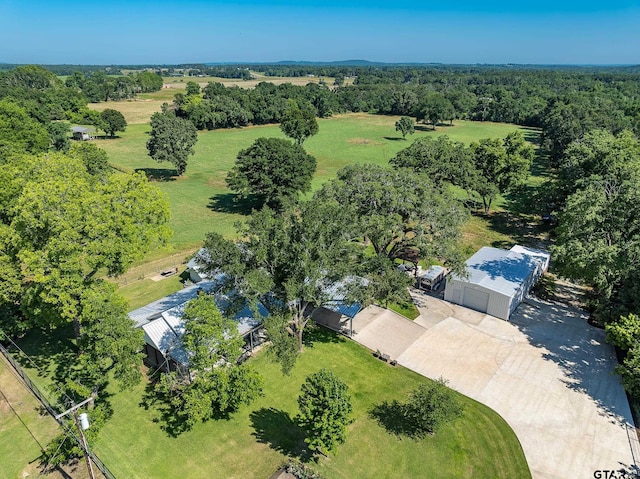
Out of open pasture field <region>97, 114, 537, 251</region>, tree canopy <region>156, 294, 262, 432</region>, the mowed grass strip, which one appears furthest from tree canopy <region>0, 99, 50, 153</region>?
the mowed grass strip

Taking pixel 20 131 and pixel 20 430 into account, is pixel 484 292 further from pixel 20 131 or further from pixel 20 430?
pixel 20 131

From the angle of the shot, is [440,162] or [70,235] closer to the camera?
[70,235]

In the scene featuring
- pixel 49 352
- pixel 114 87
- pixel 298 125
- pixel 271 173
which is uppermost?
pixel 114 87

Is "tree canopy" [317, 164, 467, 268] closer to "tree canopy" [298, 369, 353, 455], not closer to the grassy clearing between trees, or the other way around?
the grassy clearing between trees

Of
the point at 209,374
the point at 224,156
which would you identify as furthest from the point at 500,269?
the point at 224,156

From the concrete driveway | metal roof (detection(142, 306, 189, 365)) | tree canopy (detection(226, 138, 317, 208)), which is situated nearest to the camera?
the concrete driveway

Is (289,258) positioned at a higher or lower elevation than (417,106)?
higher

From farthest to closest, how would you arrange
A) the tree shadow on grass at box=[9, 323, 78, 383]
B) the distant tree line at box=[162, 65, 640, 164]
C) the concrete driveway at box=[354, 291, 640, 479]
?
the distant tree line at box=[162, 65, 640, 164], the tree shadow on grass at box=[9, 323, 78, 383], the concrete driveway at box=[354, 291, 640, 479]

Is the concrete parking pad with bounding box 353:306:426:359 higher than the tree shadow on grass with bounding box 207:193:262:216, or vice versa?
the concrete parking pad with bounding box 353:306:426:359
